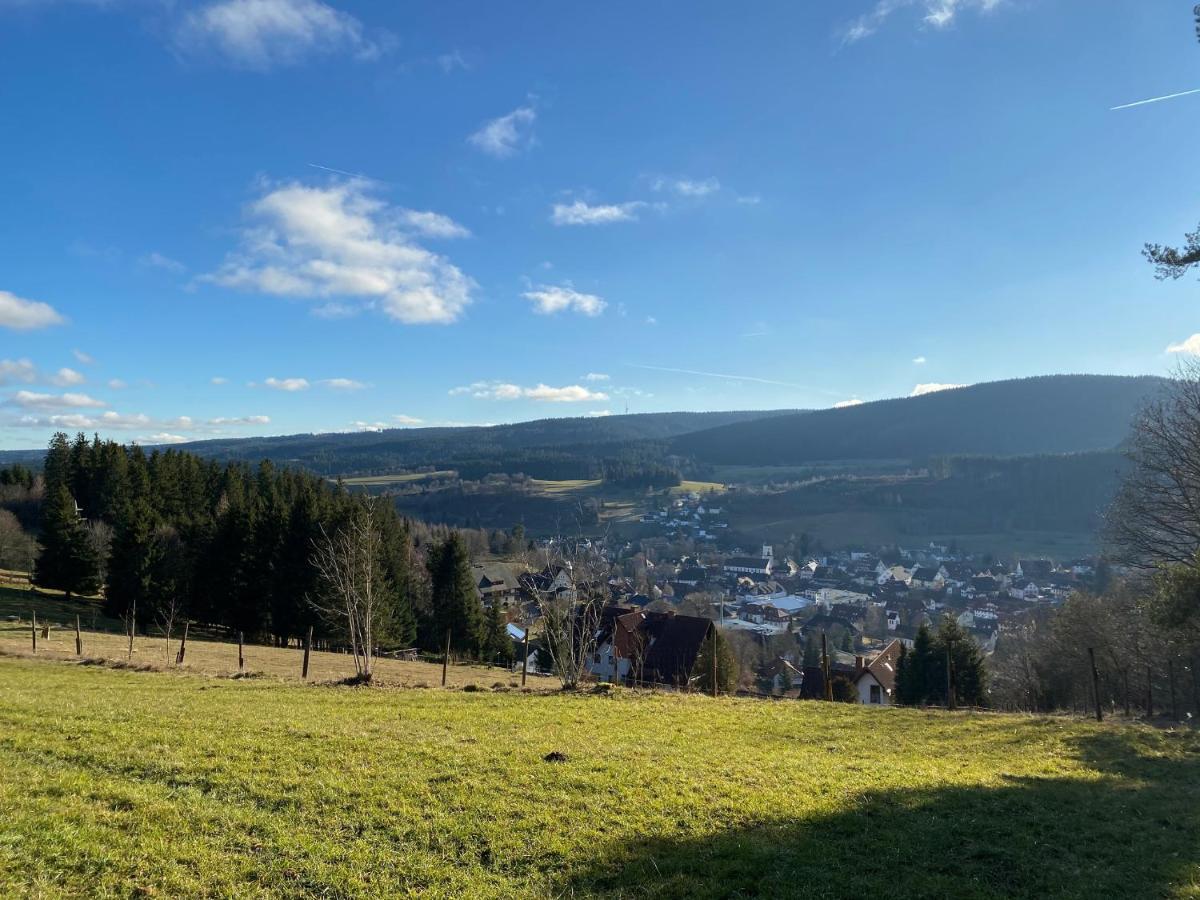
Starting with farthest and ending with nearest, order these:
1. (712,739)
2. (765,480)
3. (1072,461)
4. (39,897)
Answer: (765,480), (1072,461), (712,739), (39,897)

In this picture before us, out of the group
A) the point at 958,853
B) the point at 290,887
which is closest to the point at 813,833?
the point at 958,853

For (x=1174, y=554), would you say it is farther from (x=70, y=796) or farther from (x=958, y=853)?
(x=70, y=796)

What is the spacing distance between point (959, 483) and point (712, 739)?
535 feet

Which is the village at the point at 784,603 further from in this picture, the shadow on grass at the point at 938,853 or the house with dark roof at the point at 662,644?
the shadow on grass at the point at 938,853

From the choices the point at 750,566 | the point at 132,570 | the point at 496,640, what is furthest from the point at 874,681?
the point at 750,566

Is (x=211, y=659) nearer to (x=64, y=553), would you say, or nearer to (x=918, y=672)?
(x=64, y=553)

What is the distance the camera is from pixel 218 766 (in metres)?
8.38

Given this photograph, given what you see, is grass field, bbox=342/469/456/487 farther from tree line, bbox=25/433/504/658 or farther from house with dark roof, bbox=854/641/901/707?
house with dark roof, bbox=854/641/901/707

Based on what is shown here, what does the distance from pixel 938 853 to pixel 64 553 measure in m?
54.9

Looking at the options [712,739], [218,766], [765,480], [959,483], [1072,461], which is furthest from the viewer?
[765,480]

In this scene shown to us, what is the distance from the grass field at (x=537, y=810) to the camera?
585cm

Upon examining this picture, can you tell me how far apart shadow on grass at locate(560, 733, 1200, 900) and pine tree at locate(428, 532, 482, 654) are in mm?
39561

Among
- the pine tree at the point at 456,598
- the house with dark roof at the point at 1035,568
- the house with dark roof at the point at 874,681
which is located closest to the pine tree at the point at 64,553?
the pine tree at the point at 456,598

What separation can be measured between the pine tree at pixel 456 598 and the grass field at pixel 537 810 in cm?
3236
